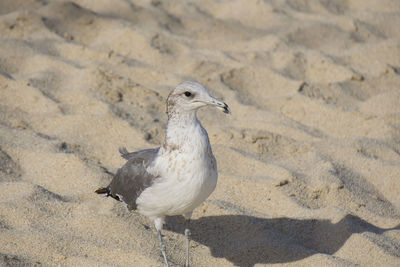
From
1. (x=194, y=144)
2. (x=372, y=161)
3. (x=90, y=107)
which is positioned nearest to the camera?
(x=194, y=144)

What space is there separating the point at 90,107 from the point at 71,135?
438 millimetres

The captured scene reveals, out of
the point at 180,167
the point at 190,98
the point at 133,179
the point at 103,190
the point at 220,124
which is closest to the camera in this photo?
the point at 180,167

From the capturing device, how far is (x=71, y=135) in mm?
5141

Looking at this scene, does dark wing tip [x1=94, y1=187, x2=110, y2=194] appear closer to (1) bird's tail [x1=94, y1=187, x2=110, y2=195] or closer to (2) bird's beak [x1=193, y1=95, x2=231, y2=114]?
(1) bird's tail [x1=94, y1=187, x2=110, y2=195]

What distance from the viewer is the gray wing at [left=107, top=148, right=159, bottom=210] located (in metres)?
3.74

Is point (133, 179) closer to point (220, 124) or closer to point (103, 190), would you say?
point (103, 190)

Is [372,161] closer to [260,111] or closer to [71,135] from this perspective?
[260,111]

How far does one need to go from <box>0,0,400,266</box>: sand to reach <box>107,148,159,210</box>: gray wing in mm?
259

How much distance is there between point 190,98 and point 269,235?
1.23m

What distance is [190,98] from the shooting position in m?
3.62

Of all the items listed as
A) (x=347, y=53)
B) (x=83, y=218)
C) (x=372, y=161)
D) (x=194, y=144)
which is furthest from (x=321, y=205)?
(x=347, y=53)

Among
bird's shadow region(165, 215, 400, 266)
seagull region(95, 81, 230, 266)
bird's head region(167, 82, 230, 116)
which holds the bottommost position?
bird's shadow region(165, 215, 400, 266)

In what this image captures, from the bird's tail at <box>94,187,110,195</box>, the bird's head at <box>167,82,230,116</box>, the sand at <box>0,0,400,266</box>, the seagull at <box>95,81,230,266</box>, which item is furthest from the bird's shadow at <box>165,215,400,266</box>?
the bird's head at <box>167,82,230,116</box>

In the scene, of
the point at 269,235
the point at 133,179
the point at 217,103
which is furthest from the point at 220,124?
the point at 217,103
